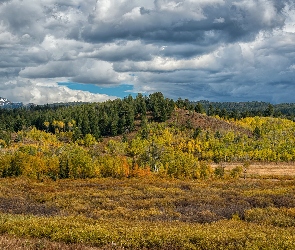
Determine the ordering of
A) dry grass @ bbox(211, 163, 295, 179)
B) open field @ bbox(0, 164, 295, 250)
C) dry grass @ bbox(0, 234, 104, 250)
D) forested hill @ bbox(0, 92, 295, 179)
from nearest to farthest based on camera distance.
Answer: dry grass @ bbox(0, 234, 104, 250)
open field @ bbox(0, 164, 295, 250)
forested hill @ bbox(0, 92, 295, 179)
dry grass @ bbox(211, 163, 295, 179)

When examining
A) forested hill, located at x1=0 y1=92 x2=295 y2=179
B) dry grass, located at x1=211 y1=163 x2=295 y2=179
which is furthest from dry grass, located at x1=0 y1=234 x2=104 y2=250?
dry grass, located at x1=211 y1=163 x2=295 y2=179

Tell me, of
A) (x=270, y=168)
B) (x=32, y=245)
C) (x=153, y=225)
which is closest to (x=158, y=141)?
(x=270, y=168)

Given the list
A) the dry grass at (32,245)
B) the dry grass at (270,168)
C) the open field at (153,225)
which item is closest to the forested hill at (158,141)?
the dry grass at (270,168)

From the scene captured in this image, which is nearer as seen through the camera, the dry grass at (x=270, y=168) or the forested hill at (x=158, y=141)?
the forested hill at (x=158, y=141)

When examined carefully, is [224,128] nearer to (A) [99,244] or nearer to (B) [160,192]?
(B) [160,192]

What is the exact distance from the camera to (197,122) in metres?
197

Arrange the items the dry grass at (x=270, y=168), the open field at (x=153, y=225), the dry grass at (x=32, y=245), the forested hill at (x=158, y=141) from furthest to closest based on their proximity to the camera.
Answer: the dry grass at (x=270, y=168) → the forested hill at (x=158, y=141) → the open field at (x=153, y=225) → the dry grass at (x=32, y=245)

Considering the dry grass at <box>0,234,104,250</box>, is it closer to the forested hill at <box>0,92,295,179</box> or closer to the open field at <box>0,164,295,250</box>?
the open field at <box>0,164,295,250</box>

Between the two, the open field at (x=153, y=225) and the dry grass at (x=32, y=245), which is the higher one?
the dry grass at (x=32, y=245)

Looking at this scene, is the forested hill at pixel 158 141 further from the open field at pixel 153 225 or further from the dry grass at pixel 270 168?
the open field at pixel 153 225

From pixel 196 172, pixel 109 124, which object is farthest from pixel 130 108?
pixel 196 172

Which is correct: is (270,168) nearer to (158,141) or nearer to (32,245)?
(158,141)

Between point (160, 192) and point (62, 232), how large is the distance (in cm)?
2612

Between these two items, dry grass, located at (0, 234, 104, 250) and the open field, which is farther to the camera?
the open field
